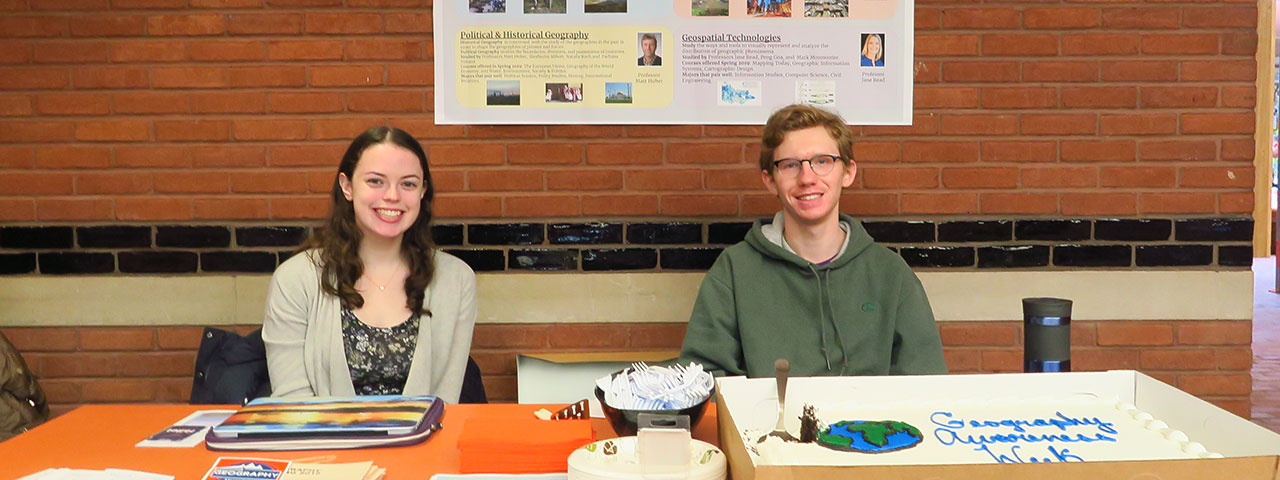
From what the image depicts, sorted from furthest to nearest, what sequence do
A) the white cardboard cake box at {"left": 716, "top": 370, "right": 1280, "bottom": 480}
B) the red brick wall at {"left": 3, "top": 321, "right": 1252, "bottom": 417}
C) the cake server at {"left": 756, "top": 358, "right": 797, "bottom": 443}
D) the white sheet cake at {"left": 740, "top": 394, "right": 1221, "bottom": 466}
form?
the red brick wall at {"left": 3, "top": 321, "right": 1252, "bottom": 417} → the cake server at {"left": 756, "top": 358, "right": 797, "bottom": 443} → the white sheet cake at {"left": 740, "top": 394, "right": 1221, "bottom": 466} → the white cardboard cake box at {"left": 716, "top": 370, "right": 1280, "bottom": 480}

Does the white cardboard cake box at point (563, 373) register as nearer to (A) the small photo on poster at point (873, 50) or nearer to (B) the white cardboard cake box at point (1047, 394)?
(A) the small photo on poster at point (873, 50)

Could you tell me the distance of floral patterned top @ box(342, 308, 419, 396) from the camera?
7.57 feet

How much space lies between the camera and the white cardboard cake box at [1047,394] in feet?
2.80

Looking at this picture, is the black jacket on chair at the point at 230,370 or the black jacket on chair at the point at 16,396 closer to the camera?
the black jacket on chair at the point at 230,370

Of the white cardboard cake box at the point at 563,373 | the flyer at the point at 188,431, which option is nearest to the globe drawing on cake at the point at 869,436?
the flyer at the point at 188,431

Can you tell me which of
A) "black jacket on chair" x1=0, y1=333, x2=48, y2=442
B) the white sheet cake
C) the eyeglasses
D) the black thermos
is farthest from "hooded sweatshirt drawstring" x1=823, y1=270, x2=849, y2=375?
"black jacket on chair" x1=0, y1=333, x2=48, y2=442

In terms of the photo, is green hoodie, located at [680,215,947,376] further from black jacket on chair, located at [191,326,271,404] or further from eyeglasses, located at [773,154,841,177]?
black jacket on chair, located at [191,326,271,404]

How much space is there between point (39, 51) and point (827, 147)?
2357mm

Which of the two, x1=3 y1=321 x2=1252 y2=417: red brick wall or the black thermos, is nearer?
the black thermos

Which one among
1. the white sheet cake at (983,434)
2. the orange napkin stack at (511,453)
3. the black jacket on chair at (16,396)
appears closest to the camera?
the white sheet cake at (983,434)

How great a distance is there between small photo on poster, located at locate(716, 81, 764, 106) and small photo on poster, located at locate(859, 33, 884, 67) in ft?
1.07

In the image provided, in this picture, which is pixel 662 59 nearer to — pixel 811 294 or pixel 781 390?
pixel 811 294

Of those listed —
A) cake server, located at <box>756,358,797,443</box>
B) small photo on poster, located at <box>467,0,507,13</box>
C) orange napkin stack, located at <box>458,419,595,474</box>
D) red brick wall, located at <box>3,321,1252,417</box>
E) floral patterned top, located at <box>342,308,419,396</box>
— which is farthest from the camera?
red brick wall, located at <box>3,321,1252,417</box>

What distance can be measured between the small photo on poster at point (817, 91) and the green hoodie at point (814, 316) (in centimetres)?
71
